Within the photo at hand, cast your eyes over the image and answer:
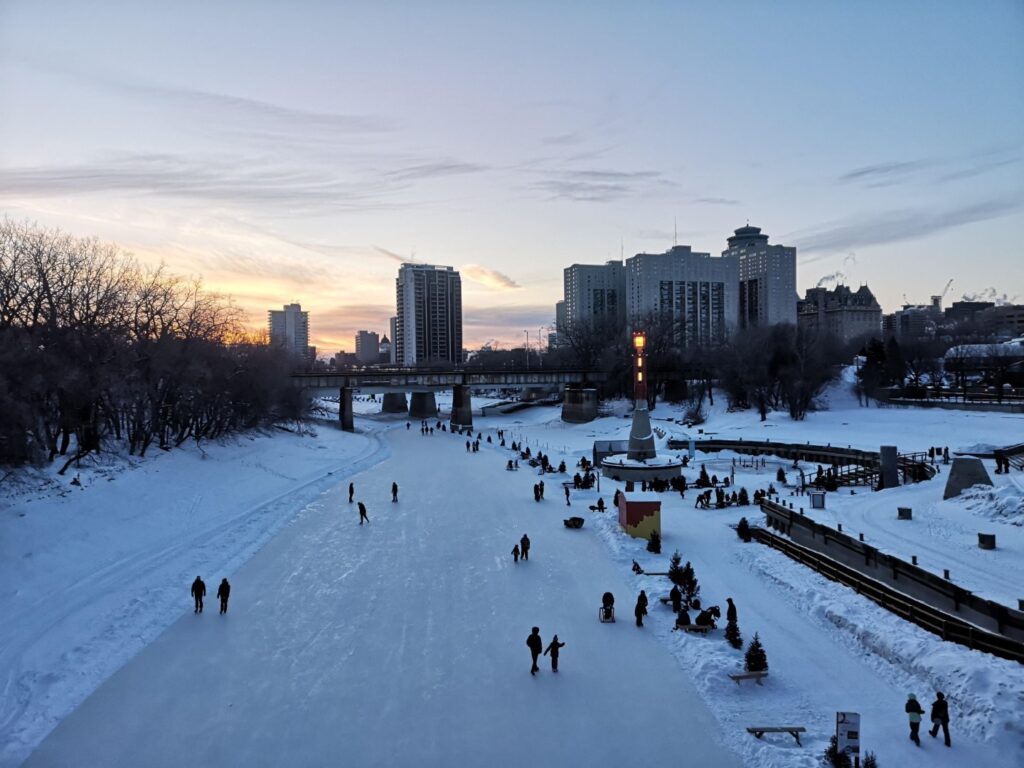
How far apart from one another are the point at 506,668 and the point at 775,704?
5425 mm

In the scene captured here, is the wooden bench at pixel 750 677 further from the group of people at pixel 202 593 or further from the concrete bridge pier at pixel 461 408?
the concrete bridge pier at pixel 461 408

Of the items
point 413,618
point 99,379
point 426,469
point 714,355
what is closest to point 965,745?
point 413,618

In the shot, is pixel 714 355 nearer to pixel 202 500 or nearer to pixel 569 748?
pixel 202 500

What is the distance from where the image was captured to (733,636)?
51.3 ft

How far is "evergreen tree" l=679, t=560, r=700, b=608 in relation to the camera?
18.4 m

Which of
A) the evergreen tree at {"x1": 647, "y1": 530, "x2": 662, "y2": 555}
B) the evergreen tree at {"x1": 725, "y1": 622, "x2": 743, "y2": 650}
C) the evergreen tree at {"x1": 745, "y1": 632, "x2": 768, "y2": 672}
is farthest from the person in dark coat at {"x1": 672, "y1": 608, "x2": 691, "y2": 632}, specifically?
the evergreen tree at {"x1": 647, "y1": 530, "x2": 662, "y2": 555}

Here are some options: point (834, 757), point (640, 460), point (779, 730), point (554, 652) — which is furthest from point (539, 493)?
point (834, 757)

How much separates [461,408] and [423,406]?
20.1 m

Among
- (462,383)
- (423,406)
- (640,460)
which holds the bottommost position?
(640,460)

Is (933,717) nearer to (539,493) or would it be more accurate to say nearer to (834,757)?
(834,757)

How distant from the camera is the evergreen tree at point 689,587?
60.2 feet

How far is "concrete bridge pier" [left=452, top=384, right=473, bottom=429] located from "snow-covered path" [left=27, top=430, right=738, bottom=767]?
61.0 meters

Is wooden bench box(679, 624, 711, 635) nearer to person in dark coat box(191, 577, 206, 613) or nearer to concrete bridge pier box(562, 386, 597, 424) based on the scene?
person in dark coat box(191, 577, 206, 613)

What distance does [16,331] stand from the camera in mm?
29312
